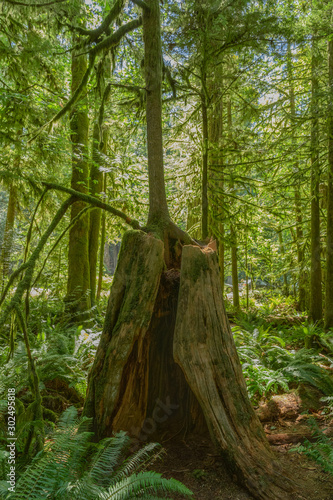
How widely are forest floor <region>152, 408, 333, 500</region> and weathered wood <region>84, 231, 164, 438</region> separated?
52 centimetres

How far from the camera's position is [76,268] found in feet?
26.4

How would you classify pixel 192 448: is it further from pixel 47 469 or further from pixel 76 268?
pixel 76 268

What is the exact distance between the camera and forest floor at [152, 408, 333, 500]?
2.62 meters

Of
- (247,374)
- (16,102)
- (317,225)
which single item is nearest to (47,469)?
(247,374)

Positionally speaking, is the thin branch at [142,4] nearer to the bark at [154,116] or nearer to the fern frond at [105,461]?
the bark at [154,116]

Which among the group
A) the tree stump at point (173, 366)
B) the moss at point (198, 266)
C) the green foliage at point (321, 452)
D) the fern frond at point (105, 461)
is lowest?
the green foliage at point (321, 452)

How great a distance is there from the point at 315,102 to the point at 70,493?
8.18m

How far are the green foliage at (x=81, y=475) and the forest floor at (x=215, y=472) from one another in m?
0.24

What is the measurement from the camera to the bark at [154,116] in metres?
3.70

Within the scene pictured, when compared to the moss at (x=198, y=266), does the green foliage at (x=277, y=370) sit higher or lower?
lower

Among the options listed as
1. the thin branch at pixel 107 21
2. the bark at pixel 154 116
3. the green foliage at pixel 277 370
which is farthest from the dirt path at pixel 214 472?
the thin branch at pixel 107 21

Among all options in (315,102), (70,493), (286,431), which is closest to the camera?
(70,493)

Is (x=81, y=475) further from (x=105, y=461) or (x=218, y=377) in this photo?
(x=218, y=377)

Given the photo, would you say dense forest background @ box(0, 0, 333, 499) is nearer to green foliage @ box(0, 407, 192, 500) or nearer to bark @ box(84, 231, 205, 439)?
green foliage @ box(0, 407, 192, 500)
